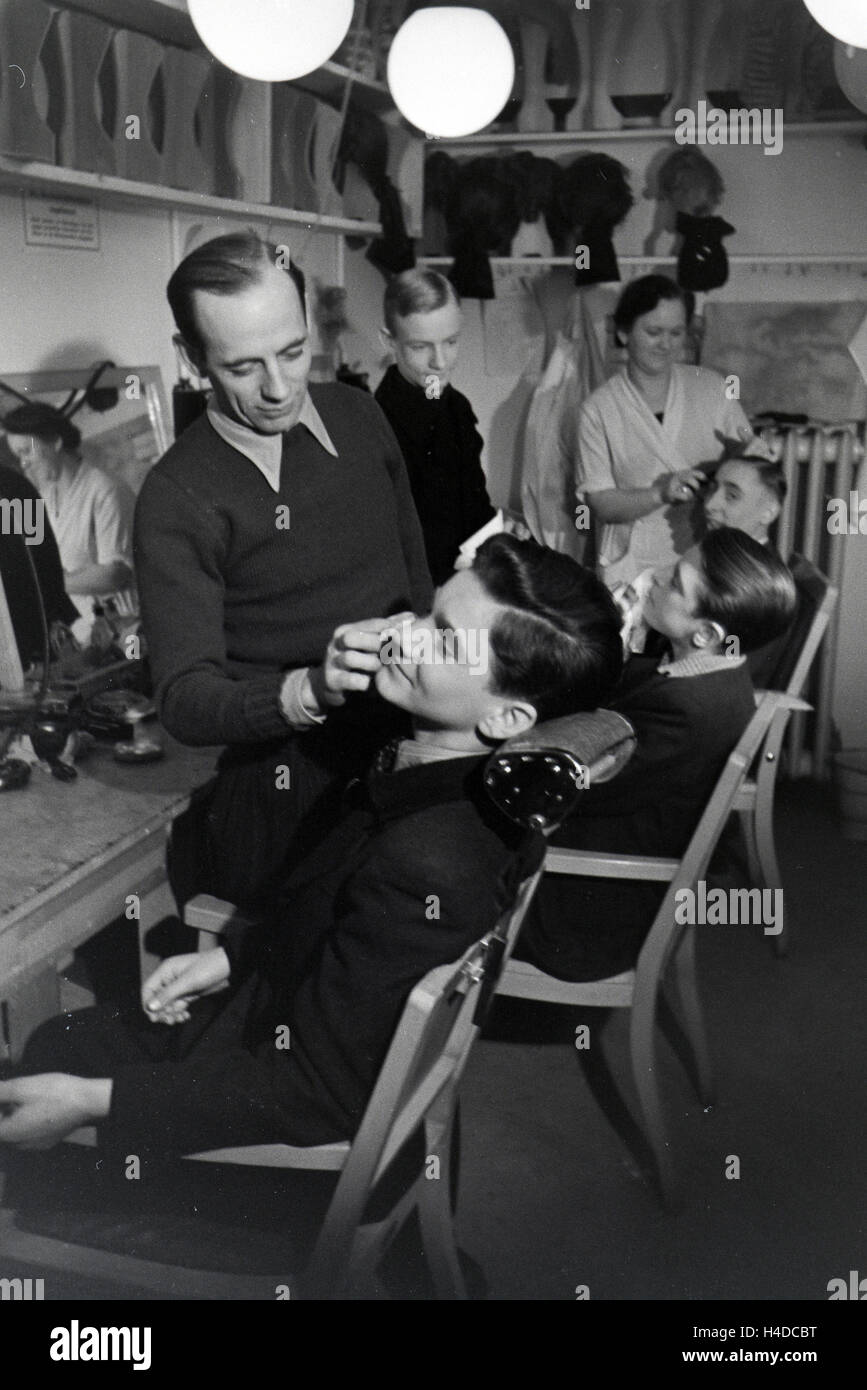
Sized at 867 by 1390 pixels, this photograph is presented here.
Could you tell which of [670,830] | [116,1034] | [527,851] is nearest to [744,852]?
[670,830]

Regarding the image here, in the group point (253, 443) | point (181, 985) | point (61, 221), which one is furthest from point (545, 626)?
point (61, 221)

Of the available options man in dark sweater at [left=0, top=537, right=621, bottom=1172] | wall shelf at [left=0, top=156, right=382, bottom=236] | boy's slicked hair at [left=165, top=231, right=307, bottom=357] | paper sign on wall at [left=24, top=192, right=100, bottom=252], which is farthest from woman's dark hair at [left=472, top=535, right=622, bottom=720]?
paper sign on wall at [left=24, top=192, right=100, bottom=252]

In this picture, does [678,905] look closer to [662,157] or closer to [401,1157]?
[401,1157]

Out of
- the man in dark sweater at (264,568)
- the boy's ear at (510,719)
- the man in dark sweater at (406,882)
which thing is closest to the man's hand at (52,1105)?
the man in dark sweater at (406,882)

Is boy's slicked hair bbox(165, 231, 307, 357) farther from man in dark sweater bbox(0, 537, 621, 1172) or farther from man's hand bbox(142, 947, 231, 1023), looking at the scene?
man's hand bbox(142, 947, 231, 1023)

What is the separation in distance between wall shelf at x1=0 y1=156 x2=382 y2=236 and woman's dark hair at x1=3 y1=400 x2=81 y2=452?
24cm

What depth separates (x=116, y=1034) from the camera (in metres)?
1.00

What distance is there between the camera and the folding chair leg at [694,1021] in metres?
1.45

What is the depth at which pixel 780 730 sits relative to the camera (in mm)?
1332

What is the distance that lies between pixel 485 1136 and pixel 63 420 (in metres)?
1.00

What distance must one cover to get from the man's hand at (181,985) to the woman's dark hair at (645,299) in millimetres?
1099

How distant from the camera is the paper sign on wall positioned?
1343mm

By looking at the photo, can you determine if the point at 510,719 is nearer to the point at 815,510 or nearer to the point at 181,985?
the point at 181,985

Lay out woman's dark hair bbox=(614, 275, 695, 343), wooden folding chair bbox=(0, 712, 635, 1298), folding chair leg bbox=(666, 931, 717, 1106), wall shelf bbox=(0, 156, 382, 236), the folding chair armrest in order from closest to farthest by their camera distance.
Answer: wooden folding chair bbox=(0, 712, 635, 1298) < wall shelf bbox=(0, 156, 382, 236) < the folding chair armrest < folding chair leg bbox=(666, 931, 717, 1106) < woman's dark hair bbox=(614, 275, 695, 343)
